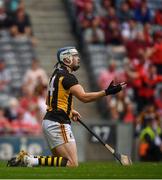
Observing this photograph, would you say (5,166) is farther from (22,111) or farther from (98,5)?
(98,5)

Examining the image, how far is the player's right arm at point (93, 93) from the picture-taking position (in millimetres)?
15664

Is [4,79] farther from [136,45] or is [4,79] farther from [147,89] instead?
[136,45]

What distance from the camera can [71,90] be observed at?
15875 mm

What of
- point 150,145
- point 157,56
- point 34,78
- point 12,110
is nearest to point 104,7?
point 157,56

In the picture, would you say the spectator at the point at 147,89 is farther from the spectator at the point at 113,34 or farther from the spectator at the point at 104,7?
the spectator at the point at 104,7

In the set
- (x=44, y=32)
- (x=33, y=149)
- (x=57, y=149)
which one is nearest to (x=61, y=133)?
(x=57, y=149)

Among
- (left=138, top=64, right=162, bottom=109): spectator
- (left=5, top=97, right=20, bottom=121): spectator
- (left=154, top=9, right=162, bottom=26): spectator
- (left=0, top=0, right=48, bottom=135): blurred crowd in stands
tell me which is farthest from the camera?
(left=154, top=9, right=162, bottom=26): spectator

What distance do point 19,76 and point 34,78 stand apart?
3.13 ft

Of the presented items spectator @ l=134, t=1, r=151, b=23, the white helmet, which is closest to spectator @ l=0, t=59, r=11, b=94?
spectator @ l=134, t=1, r=151, b=23

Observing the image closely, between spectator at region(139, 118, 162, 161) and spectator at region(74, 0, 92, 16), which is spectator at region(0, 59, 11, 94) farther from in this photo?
spectator at region(74, 0, 92, 16)

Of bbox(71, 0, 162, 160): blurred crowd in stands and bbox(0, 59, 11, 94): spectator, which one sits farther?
bbox(0, 59, 11, 94): spectator

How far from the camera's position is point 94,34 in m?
27.7

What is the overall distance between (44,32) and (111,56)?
2321 mm

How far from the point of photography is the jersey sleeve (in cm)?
1588
